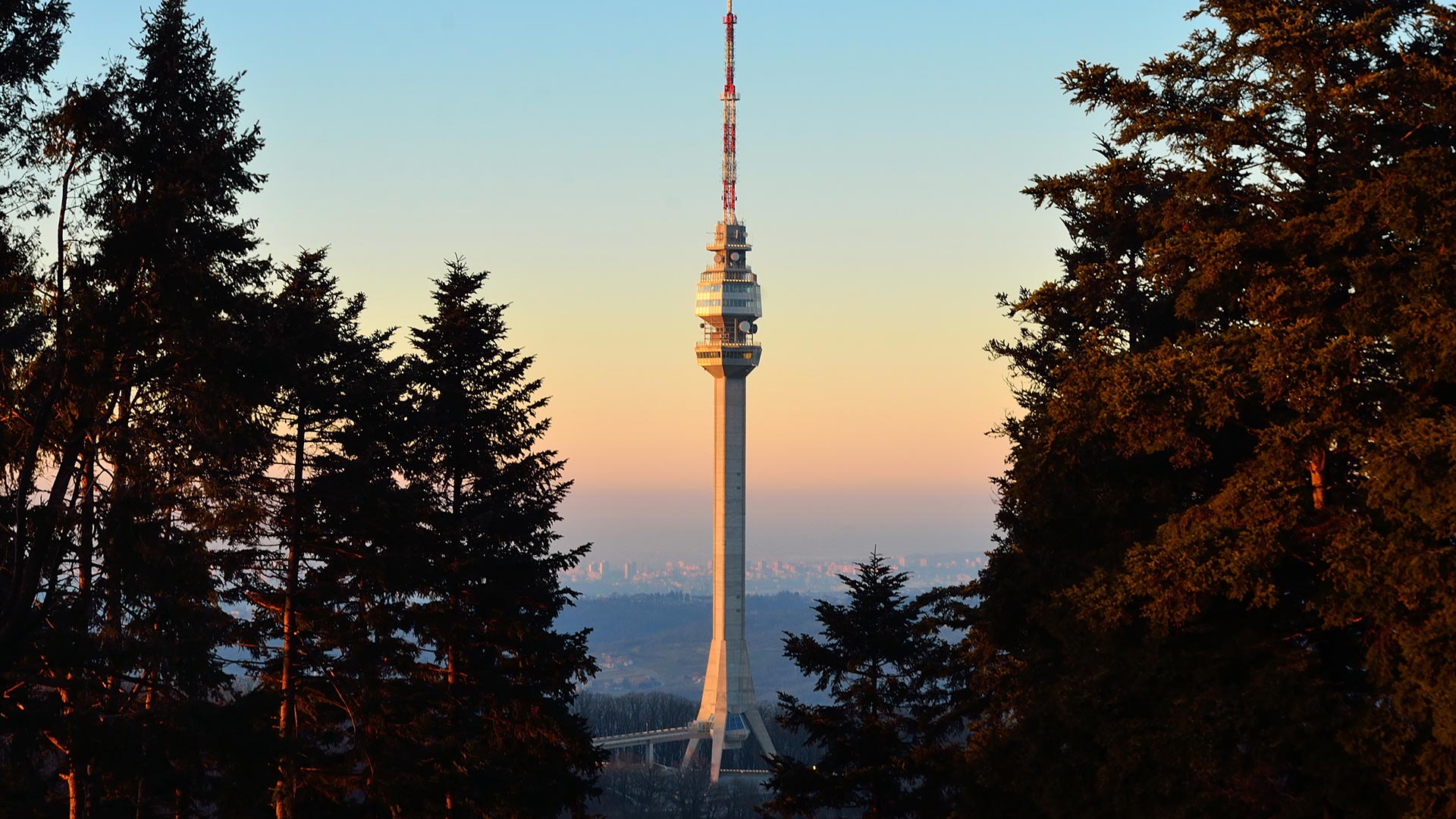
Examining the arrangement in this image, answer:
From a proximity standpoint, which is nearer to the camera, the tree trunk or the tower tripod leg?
the tree trunk

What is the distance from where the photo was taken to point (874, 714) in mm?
29938

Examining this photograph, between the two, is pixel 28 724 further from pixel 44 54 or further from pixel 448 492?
pixel 448 492

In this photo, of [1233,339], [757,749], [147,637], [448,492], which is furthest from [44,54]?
[757,749]

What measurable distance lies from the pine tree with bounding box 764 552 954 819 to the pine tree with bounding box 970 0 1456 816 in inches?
280

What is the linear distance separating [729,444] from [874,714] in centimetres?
12111

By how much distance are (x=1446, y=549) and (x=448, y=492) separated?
18364 millimetres

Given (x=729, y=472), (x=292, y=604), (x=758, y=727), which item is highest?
(x=729, y=472)

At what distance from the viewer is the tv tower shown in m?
152

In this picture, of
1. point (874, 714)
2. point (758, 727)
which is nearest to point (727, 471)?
point (758, 727)

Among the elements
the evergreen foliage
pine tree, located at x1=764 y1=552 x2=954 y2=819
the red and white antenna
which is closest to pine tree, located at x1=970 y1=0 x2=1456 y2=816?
pine tree, located at x1=764 y1=552 x2=954 y2=819

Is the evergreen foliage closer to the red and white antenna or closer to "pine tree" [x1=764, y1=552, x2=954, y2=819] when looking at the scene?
"pine tree" [x1=764, y1=552, x2=954, y2=819]

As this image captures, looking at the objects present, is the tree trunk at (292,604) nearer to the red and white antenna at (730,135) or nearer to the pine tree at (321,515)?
the pine tree at (321,515)

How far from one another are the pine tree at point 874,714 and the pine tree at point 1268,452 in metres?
7.11

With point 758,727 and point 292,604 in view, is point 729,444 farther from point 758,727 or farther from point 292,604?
point 292,604
